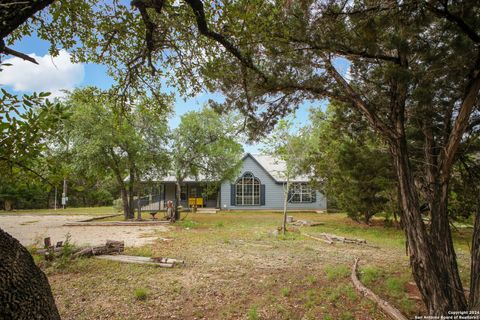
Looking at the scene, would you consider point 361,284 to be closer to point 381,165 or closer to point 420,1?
point 381,165

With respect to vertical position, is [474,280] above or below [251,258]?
above

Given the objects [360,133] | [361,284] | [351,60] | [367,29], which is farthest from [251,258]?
[367,29]

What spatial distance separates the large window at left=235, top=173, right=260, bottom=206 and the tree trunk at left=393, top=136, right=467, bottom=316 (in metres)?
22.1

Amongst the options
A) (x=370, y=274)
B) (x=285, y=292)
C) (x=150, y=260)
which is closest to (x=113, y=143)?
(x=150, y=260)

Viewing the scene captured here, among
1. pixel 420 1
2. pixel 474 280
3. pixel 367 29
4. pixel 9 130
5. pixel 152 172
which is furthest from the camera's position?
pixel 152 172

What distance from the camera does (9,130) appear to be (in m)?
1.81

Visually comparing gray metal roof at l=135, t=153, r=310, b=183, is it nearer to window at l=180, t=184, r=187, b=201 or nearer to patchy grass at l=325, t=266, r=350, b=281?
window at l=180, t=184, r=187, b=201

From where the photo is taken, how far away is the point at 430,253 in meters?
4.10

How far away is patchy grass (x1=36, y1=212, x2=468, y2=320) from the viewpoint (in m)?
4.89

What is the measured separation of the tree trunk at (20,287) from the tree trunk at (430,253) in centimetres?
445

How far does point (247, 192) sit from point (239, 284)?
67.1 feet

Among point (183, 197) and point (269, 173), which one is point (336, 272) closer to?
point (269, 173)

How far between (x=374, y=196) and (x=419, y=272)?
10.0m

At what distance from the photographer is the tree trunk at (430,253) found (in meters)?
3.99
